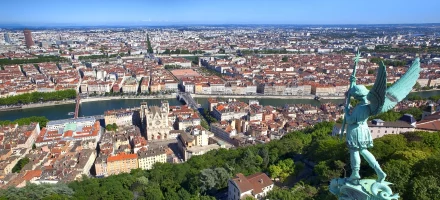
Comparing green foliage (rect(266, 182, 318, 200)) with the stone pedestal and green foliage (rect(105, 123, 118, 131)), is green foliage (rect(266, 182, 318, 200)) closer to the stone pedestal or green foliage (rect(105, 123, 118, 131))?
the stone pedestal

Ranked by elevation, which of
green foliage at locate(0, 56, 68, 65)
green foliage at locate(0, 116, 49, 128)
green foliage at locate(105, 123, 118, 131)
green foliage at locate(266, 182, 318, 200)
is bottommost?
green foliage at locate(105, 123, 118, 131)

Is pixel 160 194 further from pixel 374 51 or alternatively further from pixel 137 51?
pixel 374 51

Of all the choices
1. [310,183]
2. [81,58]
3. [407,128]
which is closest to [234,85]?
[407,128]

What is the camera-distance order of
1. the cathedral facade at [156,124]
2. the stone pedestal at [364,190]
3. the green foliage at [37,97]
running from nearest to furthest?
1. the stone pedestal at [364,190]
2. the cathedral facade at [156,124]
3. the green foliage at [37,97]

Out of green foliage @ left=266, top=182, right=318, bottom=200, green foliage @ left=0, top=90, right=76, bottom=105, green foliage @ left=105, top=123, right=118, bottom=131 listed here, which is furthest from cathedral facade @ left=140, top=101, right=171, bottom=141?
green foliage @ left=0, top=90, right=76, bottom=105

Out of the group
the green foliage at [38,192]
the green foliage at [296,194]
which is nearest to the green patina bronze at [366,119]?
the green foliage at [296,194]

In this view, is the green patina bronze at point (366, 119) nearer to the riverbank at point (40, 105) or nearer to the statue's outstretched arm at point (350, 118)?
the statue's outstretched arm at point (350, 118)

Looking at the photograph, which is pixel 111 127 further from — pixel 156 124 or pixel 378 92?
pixel 378 92

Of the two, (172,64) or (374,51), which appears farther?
(374,51)
